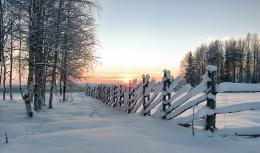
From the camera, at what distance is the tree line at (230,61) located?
87000 mm

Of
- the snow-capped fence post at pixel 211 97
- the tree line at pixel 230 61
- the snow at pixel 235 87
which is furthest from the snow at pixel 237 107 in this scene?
the tree line at pixel 230 61

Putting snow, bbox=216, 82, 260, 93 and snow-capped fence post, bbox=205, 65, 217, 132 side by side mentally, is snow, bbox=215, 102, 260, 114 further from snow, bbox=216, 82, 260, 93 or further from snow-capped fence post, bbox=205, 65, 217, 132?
snow, bbox=216, 82, 260, 93

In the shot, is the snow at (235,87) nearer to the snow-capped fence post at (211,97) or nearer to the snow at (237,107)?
the snow-capped fence post at (211,97)

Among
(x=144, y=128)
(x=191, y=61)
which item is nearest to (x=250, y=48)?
(x=191, y=61)

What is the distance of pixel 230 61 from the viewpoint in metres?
88.2

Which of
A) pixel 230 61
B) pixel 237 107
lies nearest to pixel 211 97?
pixel 237 107

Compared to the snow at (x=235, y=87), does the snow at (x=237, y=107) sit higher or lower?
lower

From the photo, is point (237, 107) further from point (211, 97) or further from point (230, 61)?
point (230, 61)

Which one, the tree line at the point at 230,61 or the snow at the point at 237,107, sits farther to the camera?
the tree line at the point at 230,61

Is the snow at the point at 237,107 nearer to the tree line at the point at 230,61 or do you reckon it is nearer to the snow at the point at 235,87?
the snow at the point at 235,87

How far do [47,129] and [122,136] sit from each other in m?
3.54

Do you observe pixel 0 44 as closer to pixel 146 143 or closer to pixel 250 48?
pixel 146 143

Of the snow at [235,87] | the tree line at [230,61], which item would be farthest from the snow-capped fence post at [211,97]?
the tree line at [230,61]

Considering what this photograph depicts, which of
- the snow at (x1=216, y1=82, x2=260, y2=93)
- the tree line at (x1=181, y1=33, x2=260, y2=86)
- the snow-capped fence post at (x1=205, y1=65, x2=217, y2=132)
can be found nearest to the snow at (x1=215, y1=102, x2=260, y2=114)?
the snow-capped fence post at (x1=205, y1=65, x2=217, y2=132)
